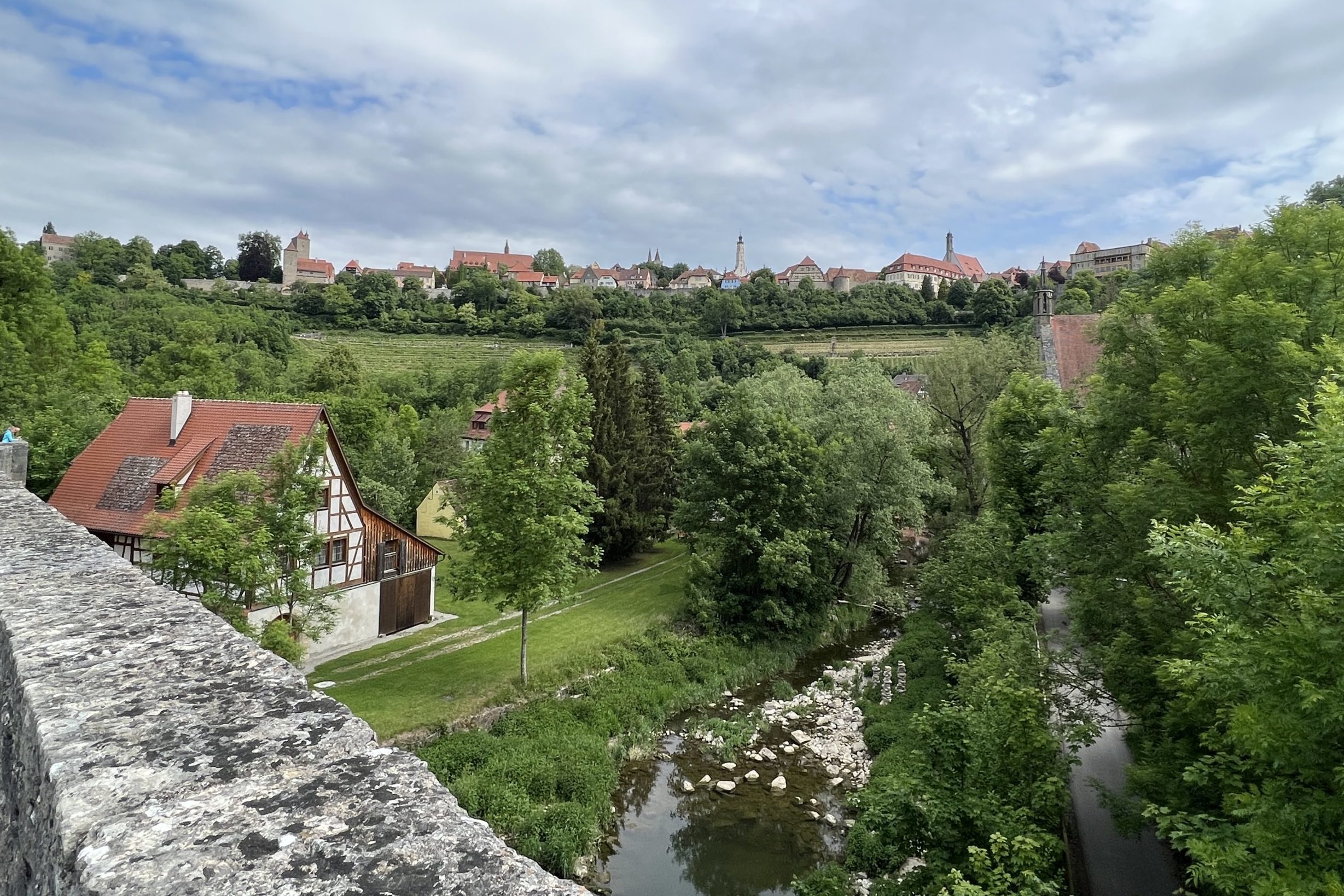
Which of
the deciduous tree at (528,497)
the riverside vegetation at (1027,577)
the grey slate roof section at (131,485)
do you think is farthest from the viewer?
the grey slate roof section at (131,485)

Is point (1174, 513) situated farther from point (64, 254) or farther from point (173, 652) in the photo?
point (64, 254)

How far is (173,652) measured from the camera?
382cm

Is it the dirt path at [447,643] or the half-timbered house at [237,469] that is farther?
the half-timbered house at [237,469]

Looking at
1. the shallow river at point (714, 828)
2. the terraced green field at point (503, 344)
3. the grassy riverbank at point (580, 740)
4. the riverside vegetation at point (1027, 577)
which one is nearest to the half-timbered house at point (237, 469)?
the riverside vegetation at point (1027, 577)

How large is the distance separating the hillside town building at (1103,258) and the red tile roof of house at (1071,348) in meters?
70.1

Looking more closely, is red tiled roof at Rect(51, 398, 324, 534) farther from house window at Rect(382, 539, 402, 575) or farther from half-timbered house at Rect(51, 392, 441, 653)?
house window at Rect(382, 539, 402, 575)

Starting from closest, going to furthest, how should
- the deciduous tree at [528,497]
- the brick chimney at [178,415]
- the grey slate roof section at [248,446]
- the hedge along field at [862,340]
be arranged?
1. the deciduous tree at [528,497]
2. the grey slate roof section at [248,446]
3. the brick chimney at [178,415]
4. the hedge along field at [862,340]

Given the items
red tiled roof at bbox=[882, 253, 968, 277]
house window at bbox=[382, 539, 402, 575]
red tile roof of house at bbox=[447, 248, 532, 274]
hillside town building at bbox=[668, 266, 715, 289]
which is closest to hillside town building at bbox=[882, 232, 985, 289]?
red tiled roof at bbox=[882, 253, 968, 277]

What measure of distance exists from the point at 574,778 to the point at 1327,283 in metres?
15.0

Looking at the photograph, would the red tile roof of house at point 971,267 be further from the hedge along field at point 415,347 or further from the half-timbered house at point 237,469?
the half-timbered house at point 237,469

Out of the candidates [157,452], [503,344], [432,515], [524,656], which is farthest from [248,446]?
[503,344]

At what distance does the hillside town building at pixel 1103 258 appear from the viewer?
318ft

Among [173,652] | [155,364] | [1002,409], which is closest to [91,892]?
[173,652]

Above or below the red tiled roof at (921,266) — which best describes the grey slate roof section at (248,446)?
below
